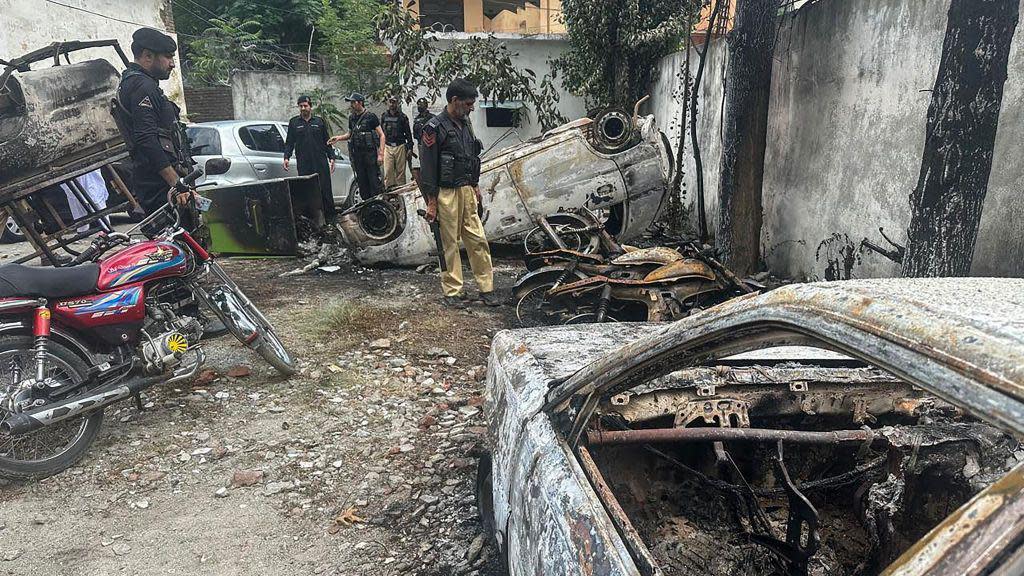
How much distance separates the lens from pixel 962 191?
3119 mm

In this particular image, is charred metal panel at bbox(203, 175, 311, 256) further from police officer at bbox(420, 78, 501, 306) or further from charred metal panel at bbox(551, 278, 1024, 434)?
charred metal panel at bbox(551, 278, 1024, 434)

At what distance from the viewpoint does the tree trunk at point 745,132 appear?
502 cm

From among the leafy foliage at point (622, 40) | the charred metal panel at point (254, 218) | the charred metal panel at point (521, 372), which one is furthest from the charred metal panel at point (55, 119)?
the leafy foliage at point (622, 40)

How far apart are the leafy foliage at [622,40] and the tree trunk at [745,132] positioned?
12.5 ft

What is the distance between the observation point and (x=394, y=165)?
9.19 metres

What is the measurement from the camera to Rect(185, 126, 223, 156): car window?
805 cm

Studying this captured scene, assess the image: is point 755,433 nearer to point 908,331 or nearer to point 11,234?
point 908,331

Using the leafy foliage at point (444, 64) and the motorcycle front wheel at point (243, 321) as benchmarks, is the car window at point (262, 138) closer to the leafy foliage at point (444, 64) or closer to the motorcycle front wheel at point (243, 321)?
the leafy foliage at point (444, 64)

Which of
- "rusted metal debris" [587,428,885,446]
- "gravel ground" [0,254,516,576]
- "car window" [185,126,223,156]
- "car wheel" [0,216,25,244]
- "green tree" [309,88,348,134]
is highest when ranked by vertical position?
"green tree" [309,88,348,134]

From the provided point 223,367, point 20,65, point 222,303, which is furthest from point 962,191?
point 20,65

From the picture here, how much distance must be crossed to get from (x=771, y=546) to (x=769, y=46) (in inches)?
175

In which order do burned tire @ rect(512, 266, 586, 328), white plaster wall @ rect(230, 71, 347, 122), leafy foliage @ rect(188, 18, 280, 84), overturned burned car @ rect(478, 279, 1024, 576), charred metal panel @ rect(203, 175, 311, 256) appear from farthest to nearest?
leafy foliage @ rect(188, 18, 280, 84) < white plaster wall @ rect(230, 71, 347, 122) < charred metal panel @ rect(203, 175, 311, 256) < burned tire @ rect(512, 266, 586, 328) < overturned burned car @ rect(478, 279, 1024, 576)

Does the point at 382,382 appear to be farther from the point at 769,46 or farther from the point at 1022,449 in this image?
the point at 769,46

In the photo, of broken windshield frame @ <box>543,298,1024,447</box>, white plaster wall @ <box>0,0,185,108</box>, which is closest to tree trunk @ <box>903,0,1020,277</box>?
broken windshield frame @ <box>543,298,1024,447</box>
